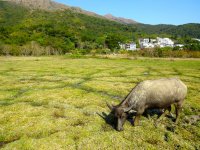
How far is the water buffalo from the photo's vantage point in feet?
48.3

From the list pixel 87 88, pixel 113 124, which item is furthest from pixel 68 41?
pixel 113 124

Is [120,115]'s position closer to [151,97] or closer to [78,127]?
[151,97]

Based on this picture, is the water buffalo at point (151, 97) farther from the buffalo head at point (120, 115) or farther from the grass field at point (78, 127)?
the grass field at point (78, 127)

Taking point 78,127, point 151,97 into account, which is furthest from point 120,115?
point 78,127

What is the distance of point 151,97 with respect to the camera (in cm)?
1523

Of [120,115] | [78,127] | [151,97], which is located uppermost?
[151,97]

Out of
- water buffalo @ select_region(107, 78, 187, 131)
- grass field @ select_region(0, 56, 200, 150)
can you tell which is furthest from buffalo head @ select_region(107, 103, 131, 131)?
grass field @ select_region(0, 56, 200, 150)

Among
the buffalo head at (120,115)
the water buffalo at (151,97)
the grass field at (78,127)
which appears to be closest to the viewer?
the grass field at (78,127)

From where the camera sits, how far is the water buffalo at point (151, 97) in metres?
14.7

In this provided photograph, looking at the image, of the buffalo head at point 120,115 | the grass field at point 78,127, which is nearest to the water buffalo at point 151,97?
the buffalo head at point 120,115

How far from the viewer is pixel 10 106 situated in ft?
66.1

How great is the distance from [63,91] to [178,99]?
49.5ft

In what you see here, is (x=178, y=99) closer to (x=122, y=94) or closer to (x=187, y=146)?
(x=187, y=146)

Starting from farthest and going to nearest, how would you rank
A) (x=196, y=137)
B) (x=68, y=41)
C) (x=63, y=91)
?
(x=68, y=41) → (x=63, y=91) → (x=196, y=137)
